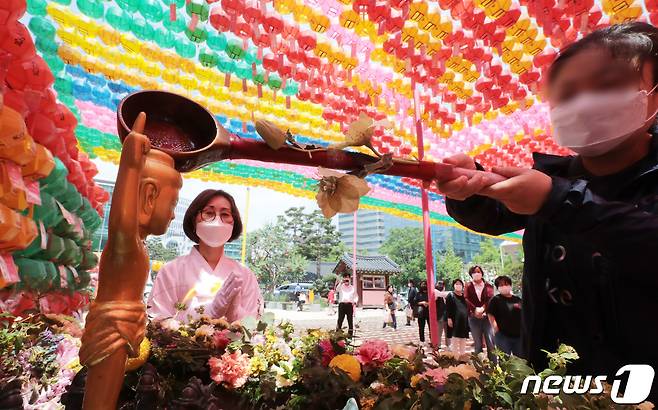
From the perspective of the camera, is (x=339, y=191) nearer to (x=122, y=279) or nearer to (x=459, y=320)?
(x=122, y=279)

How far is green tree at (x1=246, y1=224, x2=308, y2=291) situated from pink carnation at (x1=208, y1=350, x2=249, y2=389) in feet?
71.2

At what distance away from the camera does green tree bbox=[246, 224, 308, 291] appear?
2278cm

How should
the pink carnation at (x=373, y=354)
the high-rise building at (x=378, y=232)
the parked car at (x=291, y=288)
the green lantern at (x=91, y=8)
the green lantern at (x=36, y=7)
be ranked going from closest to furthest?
the pink carnation at (x=373, y=354) < the green lantern at (x=36, y=7) < the green lantern at (x=91, y=8) < the parked car at (x=291, y=288) < the high-rise building at (x=378, y=232)

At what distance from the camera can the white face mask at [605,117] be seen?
76cm

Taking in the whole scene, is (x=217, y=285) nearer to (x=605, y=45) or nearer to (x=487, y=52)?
(x=605, y=45)

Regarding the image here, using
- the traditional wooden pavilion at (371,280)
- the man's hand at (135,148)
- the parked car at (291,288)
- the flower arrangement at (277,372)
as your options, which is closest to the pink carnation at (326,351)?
the flower arrangement at (277,372)

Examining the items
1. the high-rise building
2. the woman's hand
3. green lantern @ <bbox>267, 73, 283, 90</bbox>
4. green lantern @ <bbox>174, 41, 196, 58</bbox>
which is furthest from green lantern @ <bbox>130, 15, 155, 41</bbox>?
the high-rise building

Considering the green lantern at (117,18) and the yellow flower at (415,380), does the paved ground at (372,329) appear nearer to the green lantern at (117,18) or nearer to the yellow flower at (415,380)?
the yellow flower at (415,380)

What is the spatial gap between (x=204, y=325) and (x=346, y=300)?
6.22m

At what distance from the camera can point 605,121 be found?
760 mm

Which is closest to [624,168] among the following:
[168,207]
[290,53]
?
[168,207]

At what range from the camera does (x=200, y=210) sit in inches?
82.4

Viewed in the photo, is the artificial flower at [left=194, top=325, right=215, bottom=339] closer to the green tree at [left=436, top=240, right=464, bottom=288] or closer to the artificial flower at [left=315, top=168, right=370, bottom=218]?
the artificial flower at [left=315, top=168, right=370, bottom=218]

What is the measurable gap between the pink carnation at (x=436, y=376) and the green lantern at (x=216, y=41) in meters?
3.77
